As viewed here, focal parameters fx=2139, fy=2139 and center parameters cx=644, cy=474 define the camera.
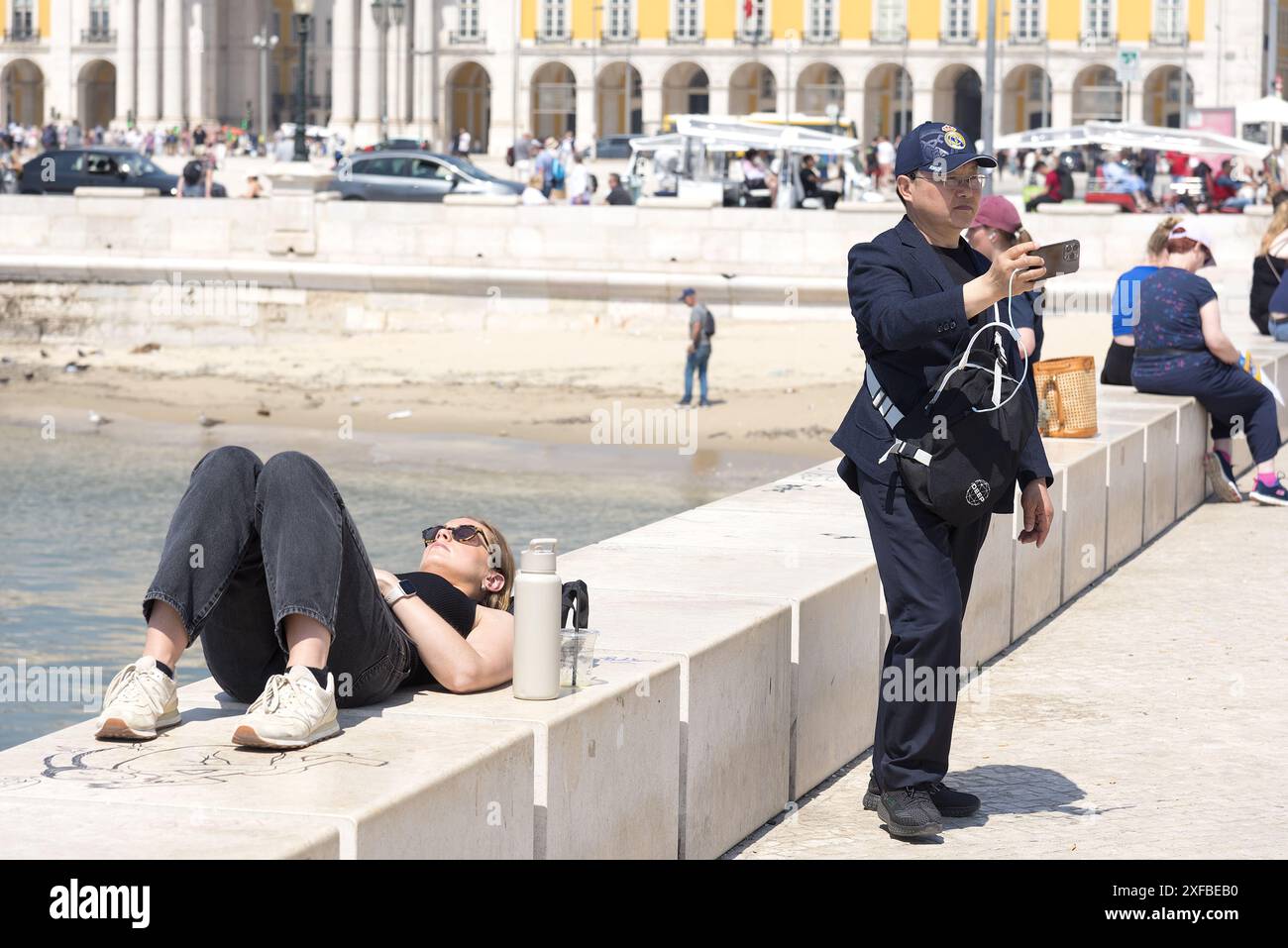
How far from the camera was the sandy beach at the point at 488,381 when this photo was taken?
25.0 meters

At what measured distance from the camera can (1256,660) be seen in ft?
24.0

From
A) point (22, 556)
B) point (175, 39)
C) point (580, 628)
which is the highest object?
point (175, 39)

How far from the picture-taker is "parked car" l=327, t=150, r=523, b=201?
3475 cm

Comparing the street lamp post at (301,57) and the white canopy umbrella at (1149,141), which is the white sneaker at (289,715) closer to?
the street lamp post at (301,57)

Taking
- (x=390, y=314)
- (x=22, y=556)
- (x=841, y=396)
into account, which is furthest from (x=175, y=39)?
(x=22, y=556)

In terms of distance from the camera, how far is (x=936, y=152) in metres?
4.86

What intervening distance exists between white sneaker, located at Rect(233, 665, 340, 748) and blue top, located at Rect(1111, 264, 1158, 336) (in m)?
7.46

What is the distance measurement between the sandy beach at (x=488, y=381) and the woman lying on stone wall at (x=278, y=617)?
61.0ft

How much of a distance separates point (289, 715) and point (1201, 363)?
25.9ft

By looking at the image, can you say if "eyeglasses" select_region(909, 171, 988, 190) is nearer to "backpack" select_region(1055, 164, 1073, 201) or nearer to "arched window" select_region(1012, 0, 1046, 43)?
"backpack" select_region(1055, 164, 1073, 201)

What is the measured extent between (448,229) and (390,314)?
4.83ft

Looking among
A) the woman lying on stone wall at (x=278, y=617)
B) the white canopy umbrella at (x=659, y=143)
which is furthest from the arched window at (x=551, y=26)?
the woman lying on stone wall at (x=278, y=617)
